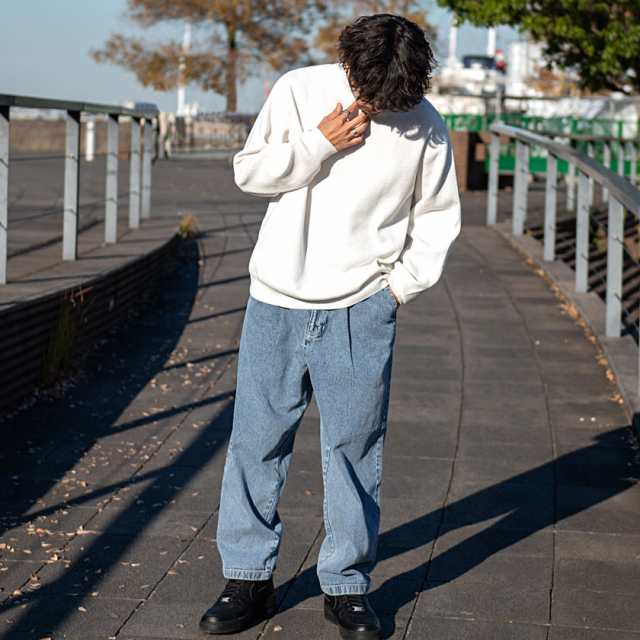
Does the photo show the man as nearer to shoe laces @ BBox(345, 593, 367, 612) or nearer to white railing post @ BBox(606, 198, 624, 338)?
shoe laces @ BBox(345, 593, 367, 612)

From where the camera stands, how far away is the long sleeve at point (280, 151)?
3.53 meters

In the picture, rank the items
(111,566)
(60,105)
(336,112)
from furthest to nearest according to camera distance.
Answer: (60,105)
(111,566)
(336,112)

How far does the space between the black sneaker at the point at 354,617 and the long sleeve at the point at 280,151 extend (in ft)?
3.78

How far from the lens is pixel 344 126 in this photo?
3521 millimetres

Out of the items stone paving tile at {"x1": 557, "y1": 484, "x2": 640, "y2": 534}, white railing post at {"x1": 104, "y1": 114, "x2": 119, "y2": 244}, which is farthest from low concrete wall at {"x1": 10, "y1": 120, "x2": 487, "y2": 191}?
stone paving tile at {"x1": 557, "y1": 484, "x2": 640, "y2": 534}

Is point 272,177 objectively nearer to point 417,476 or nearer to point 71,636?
point 71,636

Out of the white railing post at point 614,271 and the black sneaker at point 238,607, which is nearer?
the black sneaker at point 238,607

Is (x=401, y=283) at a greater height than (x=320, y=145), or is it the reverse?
(x=320, y=145)

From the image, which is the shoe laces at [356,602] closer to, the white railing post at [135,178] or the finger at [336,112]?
the finger at [336,112]

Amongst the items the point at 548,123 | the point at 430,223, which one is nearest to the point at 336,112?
the point at 430,223

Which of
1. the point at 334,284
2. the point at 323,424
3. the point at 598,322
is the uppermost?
the point at 334,284

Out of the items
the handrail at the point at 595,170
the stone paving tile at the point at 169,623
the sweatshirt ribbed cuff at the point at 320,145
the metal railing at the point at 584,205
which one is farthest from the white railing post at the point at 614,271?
the sweatshirt ribbed cuff at the point at 320,145

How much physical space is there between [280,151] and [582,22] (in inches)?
476

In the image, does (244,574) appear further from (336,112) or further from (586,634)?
(336,112)
